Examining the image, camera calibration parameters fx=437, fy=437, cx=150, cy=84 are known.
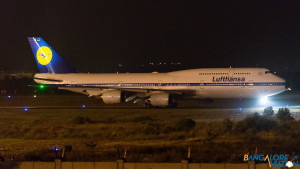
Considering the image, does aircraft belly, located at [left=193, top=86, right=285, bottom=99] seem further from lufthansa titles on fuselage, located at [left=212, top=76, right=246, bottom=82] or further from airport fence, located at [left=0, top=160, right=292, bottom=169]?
airport fence, located at [left=0, top=160, right=292, bottom=169]

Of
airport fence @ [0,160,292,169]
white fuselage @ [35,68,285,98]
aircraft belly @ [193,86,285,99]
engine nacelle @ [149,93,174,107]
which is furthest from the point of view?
white fuselage @ [35,68,285,98]

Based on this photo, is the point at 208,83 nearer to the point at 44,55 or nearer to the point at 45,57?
the point at 45,57

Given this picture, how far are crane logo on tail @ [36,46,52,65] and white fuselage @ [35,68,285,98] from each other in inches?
188

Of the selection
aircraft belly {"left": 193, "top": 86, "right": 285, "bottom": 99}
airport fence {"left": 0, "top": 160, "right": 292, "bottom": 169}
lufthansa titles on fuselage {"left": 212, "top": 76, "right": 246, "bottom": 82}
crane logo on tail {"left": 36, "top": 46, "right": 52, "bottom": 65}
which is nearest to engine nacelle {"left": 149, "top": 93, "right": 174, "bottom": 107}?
aircraft belly {"left": 193, "top": 86, "right": 285, "bottom": 99}

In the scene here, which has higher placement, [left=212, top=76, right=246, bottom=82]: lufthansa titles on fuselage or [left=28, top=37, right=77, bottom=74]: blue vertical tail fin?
[left=28, top=37, right=77, bottom=74]: blue vertical tail fin

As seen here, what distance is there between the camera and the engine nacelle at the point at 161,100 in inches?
1644

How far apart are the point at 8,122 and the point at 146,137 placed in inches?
506

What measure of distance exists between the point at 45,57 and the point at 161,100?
1674cm

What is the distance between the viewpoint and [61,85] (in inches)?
1934

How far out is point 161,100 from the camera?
41.8 metres

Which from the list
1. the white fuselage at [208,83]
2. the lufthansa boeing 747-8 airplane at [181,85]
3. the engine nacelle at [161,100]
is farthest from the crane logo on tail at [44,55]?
the engine nacelle at [161,100]

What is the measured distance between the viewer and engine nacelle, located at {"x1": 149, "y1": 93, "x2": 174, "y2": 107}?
41.8 m

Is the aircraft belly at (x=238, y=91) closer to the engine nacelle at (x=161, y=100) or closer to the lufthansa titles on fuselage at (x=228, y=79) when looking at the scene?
the lufthansa titles on fuselage at (x=228, y=79)

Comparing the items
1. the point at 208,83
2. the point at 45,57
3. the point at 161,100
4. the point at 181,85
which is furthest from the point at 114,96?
the point at 45,57
